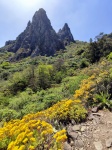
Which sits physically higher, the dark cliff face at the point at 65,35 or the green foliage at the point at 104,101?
the dark cliff face at the point at 65,35

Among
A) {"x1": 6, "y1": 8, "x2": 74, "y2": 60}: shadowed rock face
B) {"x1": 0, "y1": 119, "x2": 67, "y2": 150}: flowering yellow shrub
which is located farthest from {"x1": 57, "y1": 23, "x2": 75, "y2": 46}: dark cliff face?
{"x1": 0, "y1": 119, "x2": 67, "y2": 150}: flowering yellow shrub

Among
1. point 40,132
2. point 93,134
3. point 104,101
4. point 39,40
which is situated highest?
point 39,40

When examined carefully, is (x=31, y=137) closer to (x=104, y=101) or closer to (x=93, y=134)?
(x=93, y=134)

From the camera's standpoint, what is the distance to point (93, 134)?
6285mm

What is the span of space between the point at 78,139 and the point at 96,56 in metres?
31.6

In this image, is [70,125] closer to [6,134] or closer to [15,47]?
[6,134]

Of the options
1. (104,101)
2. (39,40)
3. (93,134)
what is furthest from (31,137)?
(39,40)

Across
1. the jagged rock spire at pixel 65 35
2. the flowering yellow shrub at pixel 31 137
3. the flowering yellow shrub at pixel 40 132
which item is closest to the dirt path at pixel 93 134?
the flowering yellow shrub at pixel 40 132

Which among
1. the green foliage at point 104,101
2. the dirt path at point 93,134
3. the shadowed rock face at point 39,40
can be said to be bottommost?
the dirt path at point 93,134

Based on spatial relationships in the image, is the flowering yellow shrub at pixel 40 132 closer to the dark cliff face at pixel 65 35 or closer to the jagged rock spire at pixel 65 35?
the dark cliff face at pixel 65 35

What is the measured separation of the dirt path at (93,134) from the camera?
557 centimetres

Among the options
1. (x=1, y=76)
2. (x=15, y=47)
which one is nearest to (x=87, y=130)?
(x=1, y=76)

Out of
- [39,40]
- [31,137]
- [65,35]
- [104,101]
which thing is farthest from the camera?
[65,35]

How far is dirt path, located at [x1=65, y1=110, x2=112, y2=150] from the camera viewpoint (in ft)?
18.3
